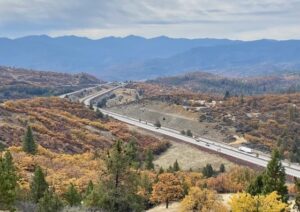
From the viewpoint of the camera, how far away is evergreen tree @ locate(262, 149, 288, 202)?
154ft

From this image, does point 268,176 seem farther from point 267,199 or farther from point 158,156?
point 158,156

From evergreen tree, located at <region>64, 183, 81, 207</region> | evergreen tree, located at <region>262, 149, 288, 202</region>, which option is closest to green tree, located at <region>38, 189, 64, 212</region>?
evergreen tree, located at <region>64, 183, 81, 207</region>

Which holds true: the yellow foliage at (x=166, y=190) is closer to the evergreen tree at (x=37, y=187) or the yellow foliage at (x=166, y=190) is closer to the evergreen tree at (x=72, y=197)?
the evergreen tree at (x=72, y=197)

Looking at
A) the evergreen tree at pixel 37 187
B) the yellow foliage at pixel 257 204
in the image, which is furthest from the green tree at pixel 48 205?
the yellow foliage at pixel 257 204

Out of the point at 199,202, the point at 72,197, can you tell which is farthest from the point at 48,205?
the point at 199,202

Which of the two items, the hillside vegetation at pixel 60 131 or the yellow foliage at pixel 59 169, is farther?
the hillside vegetation at pixel 60 131

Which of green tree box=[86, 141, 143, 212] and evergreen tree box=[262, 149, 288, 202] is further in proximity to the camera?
evergreen tree box=[262, 149, 288, 202]

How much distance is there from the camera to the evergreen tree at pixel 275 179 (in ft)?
154

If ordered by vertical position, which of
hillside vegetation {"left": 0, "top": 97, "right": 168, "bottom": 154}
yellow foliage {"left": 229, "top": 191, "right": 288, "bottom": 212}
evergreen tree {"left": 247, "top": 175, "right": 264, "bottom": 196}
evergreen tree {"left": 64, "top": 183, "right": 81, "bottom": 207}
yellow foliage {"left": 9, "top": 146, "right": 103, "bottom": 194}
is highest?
yellow foliage {"left": 229, "top": 191, "right": 288, "bottom": 212}

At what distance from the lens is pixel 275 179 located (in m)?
47.4

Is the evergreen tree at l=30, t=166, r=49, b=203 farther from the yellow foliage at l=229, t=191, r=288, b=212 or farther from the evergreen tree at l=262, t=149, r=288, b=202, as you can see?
the evergreen tree at l=262, t=149, r=288, b=202

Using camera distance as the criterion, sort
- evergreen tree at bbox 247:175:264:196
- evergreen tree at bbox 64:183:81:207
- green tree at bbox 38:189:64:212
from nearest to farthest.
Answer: green tree at bbox 38:189:64:212
evergreen tree at bbox 247:175:264:196
evergreen tree at bbox 64:183:81:207

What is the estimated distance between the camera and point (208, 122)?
200 metres

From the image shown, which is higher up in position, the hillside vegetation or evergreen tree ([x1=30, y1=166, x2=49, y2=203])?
evergreen tree ([x1=30, y1=166, x2=49, y2=203])
